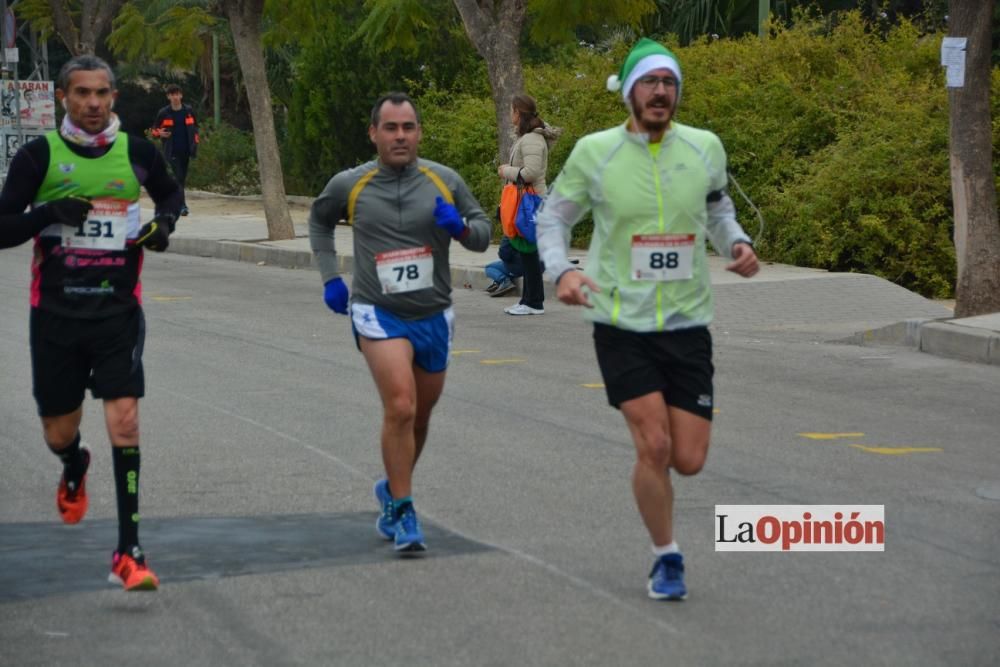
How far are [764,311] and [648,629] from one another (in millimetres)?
10334

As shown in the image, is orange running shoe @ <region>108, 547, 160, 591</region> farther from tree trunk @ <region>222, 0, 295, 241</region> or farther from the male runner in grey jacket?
tree trunk @ <region>222, 0, 295, 241</region>

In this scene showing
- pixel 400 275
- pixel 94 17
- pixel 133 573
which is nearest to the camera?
pixel 133 573

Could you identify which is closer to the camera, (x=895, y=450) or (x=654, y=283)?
(x=654, y=283)

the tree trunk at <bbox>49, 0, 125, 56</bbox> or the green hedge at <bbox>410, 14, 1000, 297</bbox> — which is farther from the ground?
the tree trunk at <bbox>49, 0, 125, 56</bbox>

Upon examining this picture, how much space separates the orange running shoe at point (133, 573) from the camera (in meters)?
6.25

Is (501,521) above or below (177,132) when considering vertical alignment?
below

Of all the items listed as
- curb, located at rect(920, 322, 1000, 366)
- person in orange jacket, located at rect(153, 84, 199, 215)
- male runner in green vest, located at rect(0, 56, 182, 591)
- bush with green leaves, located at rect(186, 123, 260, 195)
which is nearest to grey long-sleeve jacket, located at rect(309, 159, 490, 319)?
male runner in green vest, located at rect(0, 56, 182, 591)

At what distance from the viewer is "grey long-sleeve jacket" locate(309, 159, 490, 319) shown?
7125 millimetres

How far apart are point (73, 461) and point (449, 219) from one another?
1.73m

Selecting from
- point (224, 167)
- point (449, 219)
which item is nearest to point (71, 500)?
point (449, 219)

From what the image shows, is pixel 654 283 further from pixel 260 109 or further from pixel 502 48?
pixel 260 109

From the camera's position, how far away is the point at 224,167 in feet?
117

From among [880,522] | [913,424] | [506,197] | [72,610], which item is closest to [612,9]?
[506,197]

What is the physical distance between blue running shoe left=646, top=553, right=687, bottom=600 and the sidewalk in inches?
297
